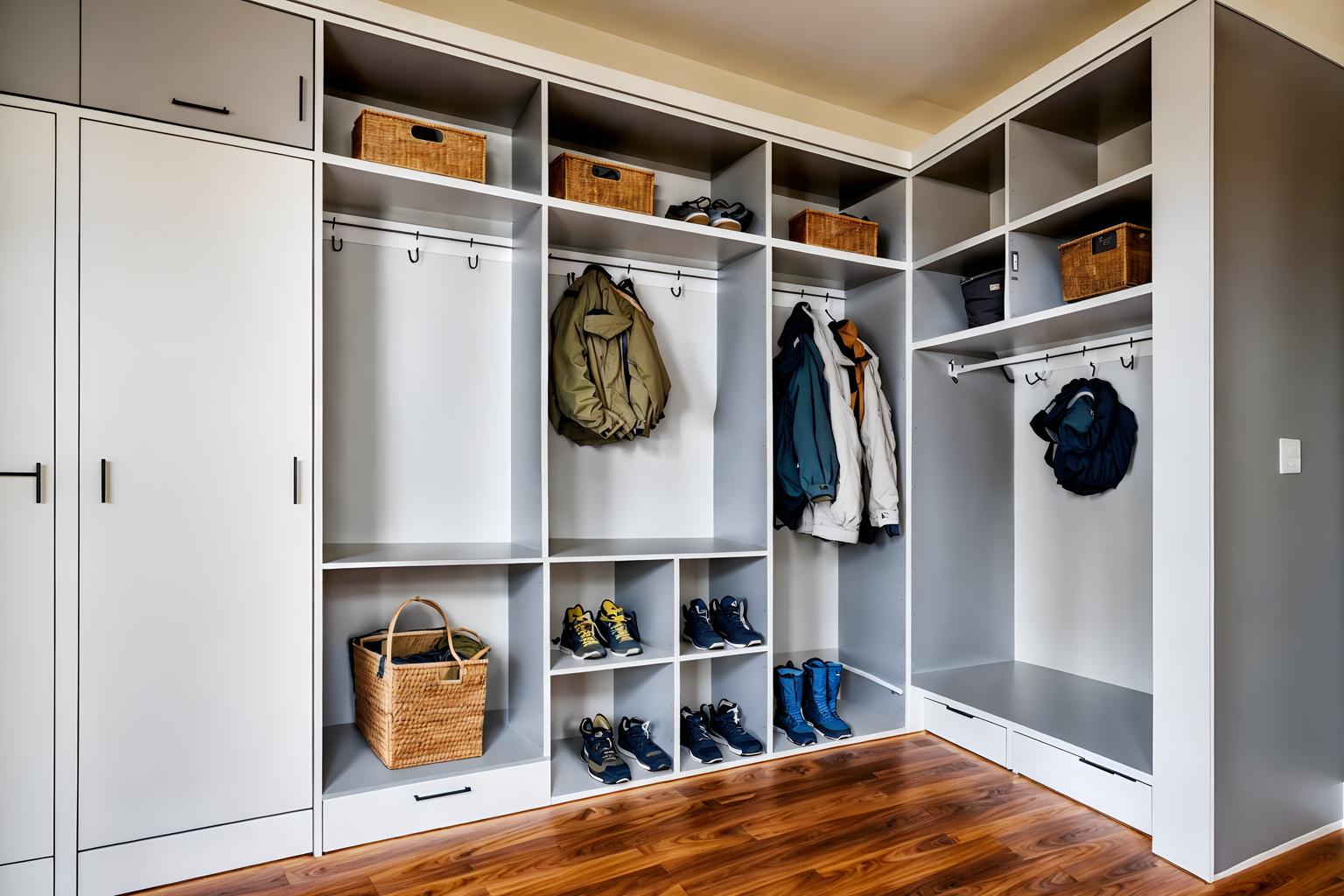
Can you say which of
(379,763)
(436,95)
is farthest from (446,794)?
(436,95)

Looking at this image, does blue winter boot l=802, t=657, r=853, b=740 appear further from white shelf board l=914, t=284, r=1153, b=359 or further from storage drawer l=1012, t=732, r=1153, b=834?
white shelf board l=914, t=284, r=1153, b=359

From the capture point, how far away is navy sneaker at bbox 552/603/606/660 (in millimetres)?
2652

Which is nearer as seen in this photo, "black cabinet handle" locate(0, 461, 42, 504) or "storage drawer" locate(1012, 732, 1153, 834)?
"black cabinet handle" locate(0, 461, 42, 504)

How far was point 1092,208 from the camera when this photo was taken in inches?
99.7

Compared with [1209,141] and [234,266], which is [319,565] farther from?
[1209,141]

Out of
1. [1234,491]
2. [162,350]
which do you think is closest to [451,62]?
[162,350]

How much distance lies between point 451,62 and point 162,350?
1176 mm

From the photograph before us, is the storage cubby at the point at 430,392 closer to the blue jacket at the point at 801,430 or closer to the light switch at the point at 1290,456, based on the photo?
the blue jacket at the point at 801,430

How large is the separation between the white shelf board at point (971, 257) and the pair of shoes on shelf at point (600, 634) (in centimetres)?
180

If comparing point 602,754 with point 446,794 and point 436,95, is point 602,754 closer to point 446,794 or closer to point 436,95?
point 446,794

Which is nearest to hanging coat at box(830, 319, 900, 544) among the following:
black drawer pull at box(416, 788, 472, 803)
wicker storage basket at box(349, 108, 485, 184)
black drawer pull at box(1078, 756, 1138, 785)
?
black drawer pull at box(1078, 756, 1138, 785)

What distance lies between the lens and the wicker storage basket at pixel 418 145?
7.76ft

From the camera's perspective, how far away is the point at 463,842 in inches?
88.7

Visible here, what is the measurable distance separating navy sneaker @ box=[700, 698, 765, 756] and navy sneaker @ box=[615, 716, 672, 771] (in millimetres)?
275
